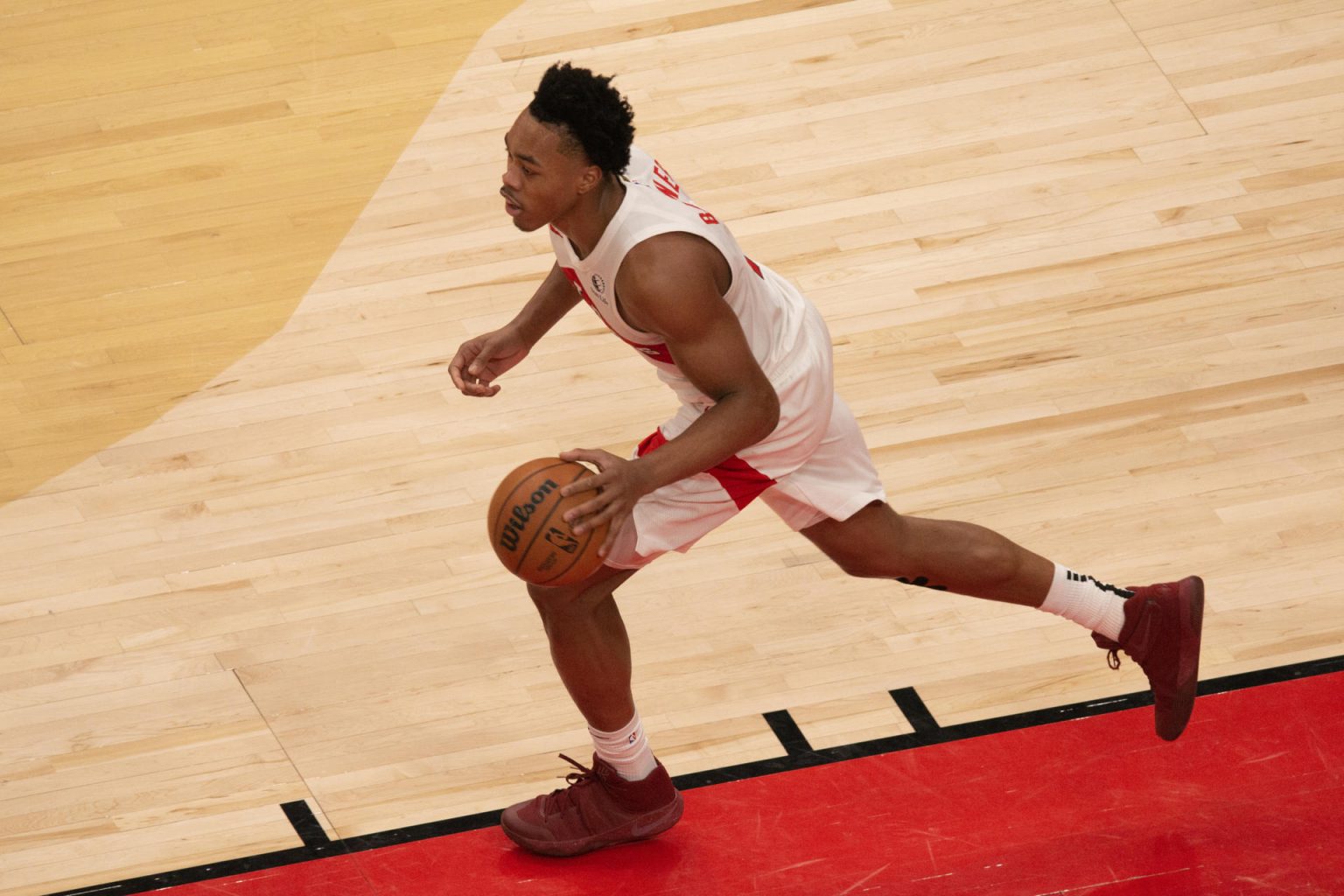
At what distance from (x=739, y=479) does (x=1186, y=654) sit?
1.01m

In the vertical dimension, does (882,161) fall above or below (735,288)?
below

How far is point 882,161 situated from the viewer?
4.98 m

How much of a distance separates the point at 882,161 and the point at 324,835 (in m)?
2.66

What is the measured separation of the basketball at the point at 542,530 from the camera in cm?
276

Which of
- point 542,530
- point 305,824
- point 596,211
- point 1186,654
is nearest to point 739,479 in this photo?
point 542,530

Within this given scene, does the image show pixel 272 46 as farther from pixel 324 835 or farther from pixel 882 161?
pixel 324 835

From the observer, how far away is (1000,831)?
10.5 ft

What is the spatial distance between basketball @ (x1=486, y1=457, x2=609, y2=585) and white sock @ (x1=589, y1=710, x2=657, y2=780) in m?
0.43

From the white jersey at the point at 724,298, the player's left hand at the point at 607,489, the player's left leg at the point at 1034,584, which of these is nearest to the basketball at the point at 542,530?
the player's left hand at the point at 607,489

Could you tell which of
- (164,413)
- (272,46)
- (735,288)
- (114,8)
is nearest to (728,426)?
(735,288)

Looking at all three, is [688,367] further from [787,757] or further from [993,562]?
[787,757]

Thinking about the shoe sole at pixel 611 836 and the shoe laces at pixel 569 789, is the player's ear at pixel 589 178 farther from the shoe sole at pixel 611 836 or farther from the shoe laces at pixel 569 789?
the shoe sole at pixel 611 836

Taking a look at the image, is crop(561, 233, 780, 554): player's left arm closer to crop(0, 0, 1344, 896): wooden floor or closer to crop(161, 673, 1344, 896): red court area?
crop(161, 673, 1344, 896): red court area

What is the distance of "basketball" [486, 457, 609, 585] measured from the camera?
2.76 metres
